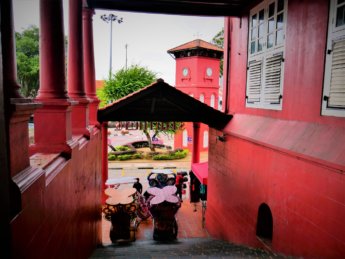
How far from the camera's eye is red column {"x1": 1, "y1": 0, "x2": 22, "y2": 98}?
2139 mm

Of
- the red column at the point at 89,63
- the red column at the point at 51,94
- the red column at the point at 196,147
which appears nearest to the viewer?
the red column at the point at 51,94

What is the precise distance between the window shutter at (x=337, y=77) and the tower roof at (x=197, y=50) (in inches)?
758

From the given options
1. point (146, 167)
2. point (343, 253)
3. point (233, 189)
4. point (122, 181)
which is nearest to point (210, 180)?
point (233, 189)

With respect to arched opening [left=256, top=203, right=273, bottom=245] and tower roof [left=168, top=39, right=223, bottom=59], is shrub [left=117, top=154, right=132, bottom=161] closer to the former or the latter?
tower roof [left=168, top=39, right=223, bottom=59]

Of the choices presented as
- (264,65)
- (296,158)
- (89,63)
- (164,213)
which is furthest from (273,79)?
(164,213)

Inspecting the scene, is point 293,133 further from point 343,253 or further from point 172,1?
point 172,1

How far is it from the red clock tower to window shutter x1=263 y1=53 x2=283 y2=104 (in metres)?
17.3

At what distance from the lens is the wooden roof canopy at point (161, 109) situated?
7973 millimetres

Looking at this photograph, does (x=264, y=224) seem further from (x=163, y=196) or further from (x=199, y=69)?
(x=199, y=69)

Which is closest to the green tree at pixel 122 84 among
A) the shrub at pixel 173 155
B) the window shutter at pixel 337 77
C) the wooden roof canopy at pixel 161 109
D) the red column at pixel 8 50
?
the shrub at pixel 173 155

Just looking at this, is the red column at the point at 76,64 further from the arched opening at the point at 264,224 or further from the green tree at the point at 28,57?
the green tree at the point at 28,57

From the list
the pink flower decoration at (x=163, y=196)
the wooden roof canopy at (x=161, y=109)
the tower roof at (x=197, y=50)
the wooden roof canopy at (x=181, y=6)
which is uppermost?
the tower roof at (x=197, y=50)

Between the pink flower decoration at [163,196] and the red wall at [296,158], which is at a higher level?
the red wall at [296,158]

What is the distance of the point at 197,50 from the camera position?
23.1 metres
